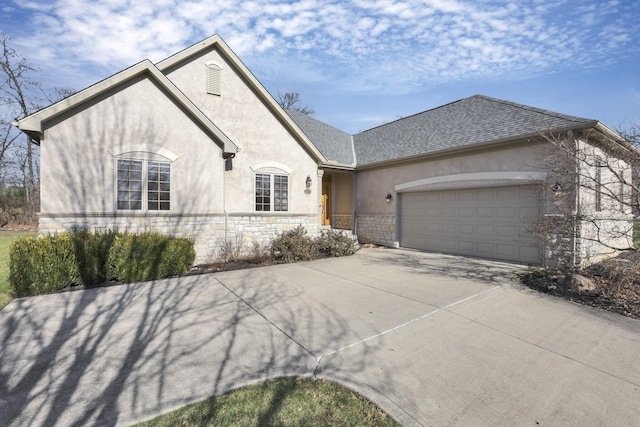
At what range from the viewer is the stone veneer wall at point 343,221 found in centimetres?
1595

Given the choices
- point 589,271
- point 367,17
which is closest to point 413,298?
point 589,271

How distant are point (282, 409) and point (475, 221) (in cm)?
1003

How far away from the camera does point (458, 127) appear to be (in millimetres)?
12039

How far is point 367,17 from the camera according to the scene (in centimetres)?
882

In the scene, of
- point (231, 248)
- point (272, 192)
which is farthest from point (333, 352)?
point (272, 192)

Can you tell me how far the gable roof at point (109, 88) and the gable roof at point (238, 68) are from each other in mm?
1609

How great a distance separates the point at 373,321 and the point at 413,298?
5.16ft

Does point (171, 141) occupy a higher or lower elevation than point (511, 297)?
higher

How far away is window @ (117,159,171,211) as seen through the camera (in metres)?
8.50

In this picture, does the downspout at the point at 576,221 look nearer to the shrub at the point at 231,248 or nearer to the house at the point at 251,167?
the house at the point at 251,167

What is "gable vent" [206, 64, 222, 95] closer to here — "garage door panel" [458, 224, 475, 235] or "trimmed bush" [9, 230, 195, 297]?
"trimmed bush" [9, 230, 195, 297]

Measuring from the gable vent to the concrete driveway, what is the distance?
767 cm

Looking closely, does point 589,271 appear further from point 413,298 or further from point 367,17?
point 367,17

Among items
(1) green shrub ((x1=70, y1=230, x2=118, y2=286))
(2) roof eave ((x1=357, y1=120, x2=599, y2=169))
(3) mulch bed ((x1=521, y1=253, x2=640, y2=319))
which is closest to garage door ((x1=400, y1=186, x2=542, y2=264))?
(2) roof eave ((x1=357, y1=120, x2=599, y2=169))
